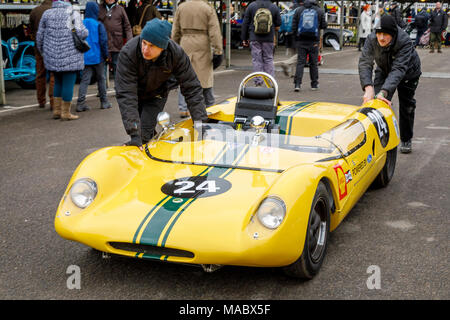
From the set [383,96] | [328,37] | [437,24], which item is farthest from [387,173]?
[328,37]

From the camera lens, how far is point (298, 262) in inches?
120

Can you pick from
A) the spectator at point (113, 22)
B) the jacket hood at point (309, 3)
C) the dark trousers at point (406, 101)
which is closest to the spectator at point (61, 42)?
the spectator at point (113, 22)

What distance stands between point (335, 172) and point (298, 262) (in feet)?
2.43

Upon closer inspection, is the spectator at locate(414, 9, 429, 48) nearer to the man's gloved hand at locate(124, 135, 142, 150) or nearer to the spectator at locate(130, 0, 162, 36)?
the spectator at locate(130, 0, 162, 36)

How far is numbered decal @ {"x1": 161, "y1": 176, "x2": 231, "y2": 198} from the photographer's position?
3.32 metres

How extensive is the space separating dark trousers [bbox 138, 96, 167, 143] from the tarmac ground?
0.92 metres

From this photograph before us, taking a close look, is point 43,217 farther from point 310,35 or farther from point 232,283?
point 310,35

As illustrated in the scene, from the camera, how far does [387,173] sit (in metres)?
5.00

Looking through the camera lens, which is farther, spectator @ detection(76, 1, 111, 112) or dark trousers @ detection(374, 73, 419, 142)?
spectator @ detection(76, 1, 111, 112)

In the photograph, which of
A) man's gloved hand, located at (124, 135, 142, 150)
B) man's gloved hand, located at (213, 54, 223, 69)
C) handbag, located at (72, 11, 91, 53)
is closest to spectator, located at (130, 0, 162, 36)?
handbag, located at (72, 11, 91, 53)

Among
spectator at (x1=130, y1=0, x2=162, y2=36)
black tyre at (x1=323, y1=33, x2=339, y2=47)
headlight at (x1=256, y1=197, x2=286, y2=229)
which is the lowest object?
headlight at (x1=256, y1=197, x2=286, y2=229)

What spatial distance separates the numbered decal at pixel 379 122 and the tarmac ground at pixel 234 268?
519 millimetres

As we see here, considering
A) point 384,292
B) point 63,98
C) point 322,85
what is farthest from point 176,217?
point 322,85

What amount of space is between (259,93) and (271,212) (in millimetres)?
1916
